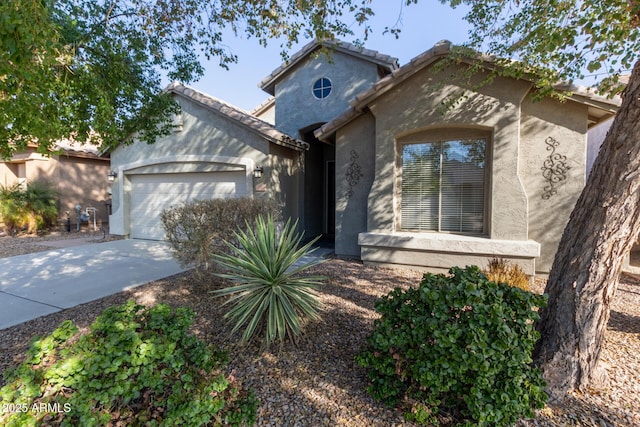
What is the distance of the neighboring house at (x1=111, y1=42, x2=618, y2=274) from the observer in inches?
243

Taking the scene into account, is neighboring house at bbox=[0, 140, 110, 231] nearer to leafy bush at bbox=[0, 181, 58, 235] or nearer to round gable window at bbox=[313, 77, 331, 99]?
leafy bush at bbox=[0, 181, 58, 235]

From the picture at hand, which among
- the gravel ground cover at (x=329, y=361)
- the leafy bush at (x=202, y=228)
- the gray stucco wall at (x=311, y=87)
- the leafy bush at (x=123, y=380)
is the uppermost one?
the gray stucco wall at (x=311, y=87)

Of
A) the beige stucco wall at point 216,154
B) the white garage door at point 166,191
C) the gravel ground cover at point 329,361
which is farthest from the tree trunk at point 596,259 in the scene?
the white garage door at point 166,191

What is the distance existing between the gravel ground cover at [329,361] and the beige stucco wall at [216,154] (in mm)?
4525

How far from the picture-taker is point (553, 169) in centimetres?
621

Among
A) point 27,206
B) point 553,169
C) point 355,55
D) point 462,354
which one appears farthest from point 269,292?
point 27,206

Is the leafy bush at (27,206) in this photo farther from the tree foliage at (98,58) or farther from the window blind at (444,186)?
the window blind at (444,186)

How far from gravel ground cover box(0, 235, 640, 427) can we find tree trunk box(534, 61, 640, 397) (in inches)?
11.5

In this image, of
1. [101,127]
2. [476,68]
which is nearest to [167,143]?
[101,127]

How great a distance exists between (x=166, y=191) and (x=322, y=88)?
7.06 meters

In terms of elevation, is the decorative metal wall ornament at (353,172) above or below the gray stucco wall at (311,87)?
below

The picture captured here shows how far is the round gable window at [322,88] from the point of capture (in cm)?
1146

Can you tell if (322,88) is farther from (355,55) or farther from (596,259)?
(596,259)

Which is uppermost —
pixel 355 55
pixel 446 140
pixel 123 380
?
pixel 355 55
